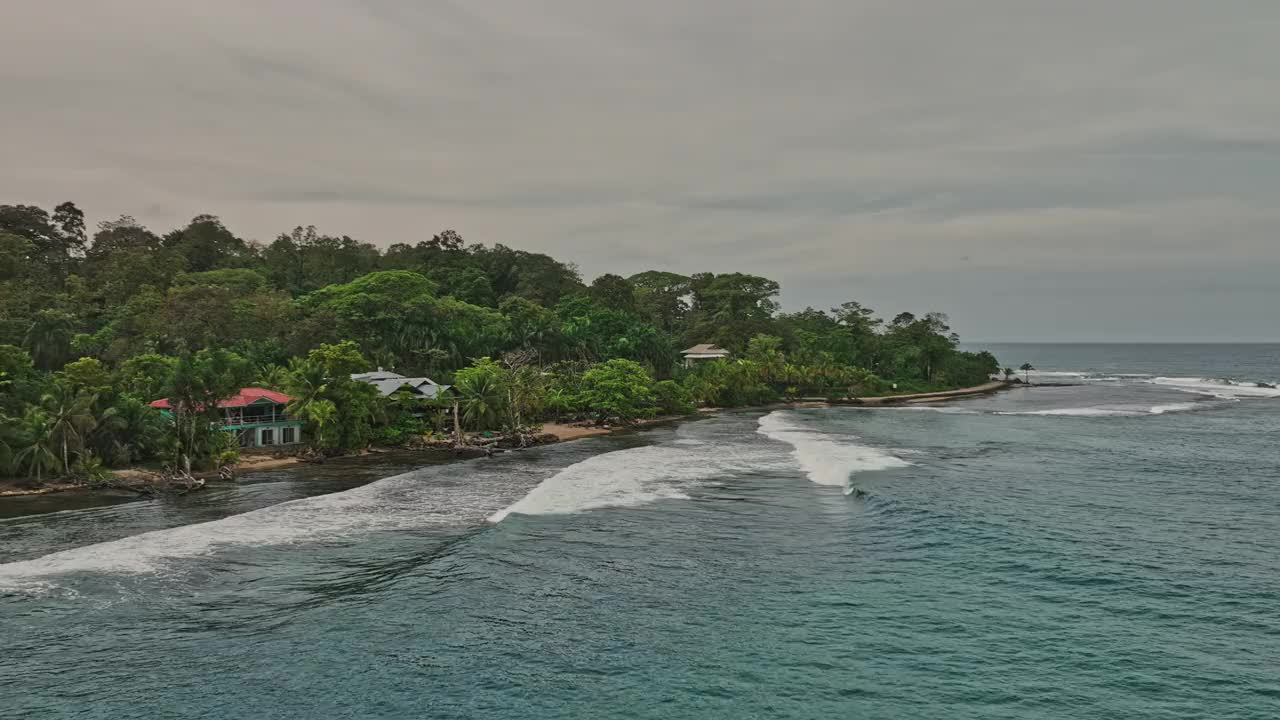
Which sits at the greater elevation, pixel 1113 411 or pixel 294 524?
pixel 1113 411

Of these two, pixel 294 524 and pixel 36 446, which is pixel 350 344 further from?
pixel 294 524

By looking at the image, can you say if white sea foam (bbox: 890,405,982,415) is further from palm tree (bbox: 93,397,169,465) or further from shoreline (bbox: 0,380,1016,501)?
palm tree (bbox: 93,397,169,465)

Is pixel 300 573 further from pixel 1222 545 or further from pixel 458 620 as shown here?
pixel 1222 545

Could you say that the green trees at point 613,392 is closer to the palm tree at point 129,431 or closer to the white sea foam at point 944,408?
the palm tree at point 129,431

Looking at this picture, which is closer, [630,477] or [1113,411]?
[630,477]

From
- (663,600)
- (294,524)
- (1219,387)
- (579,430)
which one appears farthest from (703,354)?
(663,600)

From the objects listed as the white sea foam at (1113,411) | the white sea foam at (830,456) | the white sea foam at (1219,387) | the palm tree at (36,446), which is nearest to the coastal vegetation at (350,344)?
the palm tree at (36,446)
